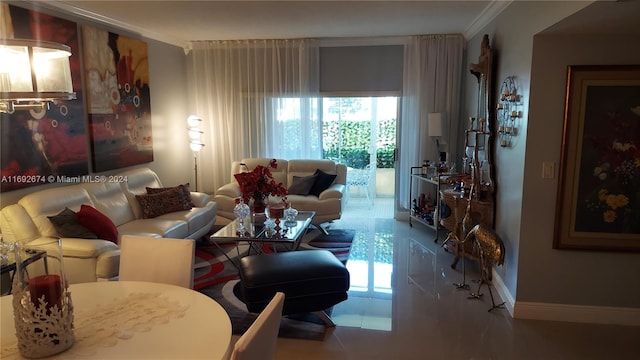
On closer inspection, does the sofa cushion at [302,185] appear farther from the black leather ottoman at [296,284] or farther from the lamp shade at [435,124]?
the black leather ottoman at [296,284]

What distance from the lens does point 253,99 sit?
6.41 meters

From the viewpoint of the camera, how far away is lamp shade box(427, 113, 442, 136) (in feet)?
18.6

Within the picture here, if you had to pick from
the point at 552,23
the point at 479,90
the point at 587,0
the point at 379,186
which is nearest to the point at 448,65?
the point at 479,90

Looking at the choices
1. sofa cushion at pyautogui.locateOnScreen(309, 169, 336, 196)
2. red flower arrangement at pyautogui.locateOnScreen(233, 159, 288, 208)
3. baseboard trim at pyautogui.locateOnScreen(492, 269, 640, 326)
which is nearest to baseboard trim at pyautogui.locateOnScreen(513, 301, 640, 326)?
baseboard trim at pyautogui.locateOnScreen(492, 269, 640, 326)

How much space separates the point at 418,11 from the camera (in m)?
4.39

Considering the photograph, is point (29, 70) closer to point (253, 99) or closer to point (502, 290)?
point (502, 290)

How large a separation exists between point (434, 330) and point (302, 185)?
3069 millimetres

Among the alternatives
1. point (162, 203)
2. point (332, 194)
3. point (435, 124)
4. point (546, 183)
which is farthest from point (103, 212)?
point (435, 124)

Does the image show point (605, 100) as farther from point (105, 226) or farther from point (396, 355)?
point (105, 226)

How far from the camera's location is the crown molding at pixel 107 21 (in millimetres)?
3930

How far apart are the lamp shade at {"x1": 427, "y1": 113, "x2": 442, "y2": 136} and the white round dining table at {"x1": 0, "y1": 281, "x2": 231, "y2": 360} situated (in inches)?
177

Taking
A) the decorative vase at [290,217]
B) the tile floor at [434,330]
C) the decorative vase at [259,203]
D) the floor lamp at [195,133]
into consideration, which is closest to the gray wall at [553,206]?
the tile floor at [434,330]

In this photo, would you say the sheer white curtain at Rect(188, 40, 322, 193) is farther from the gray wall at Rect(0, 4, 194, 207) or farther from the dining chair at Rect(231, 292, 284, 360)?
the dining chair at Rect(231, 292, 284, 360)

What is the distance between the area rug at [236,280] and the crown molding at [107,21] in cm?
270
